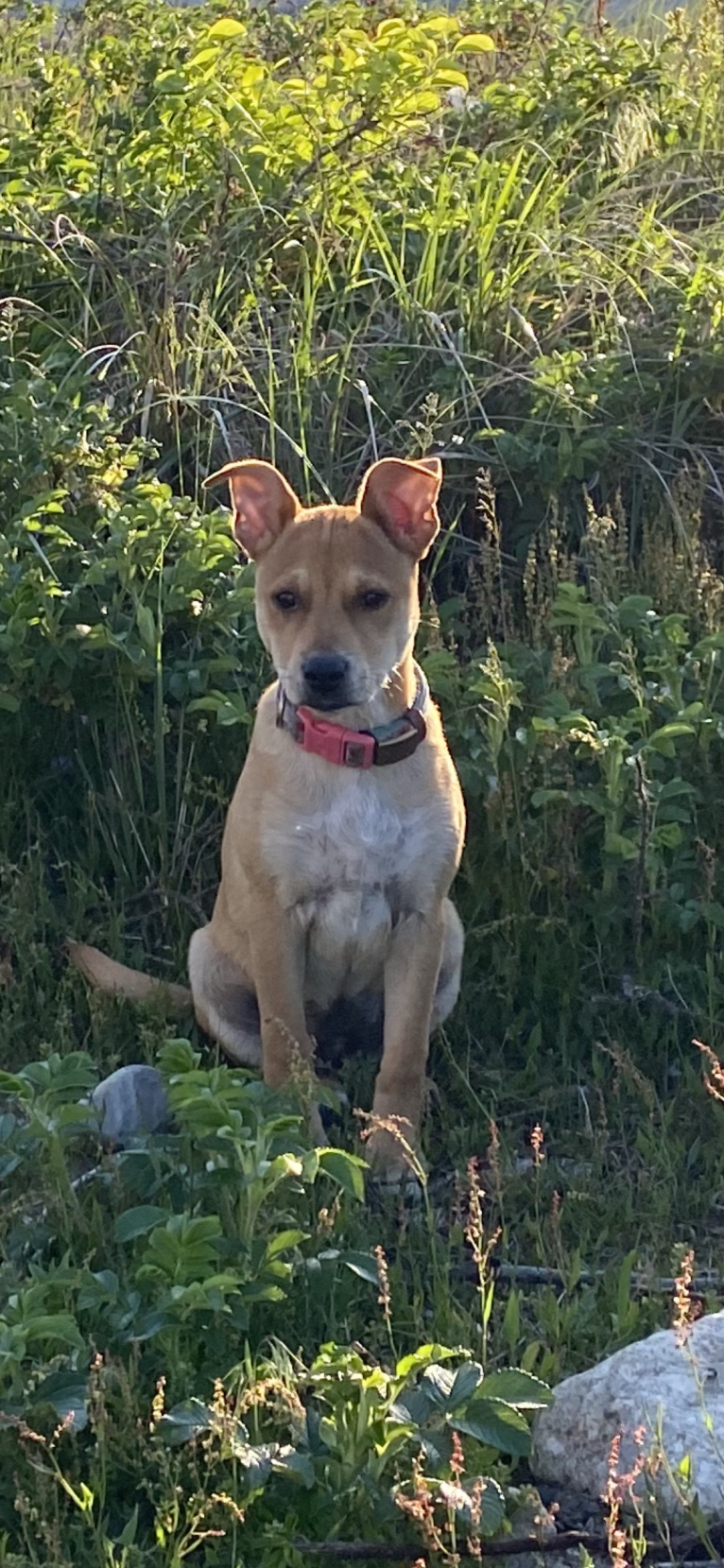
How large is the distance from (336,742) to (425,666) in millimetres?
878

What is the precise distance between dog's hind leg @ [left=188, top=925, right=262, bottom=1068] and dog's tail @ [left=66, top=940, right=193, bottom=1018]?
0.24 feet

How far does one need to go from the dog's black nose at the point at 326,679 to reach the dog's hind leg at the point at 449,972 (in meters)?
0.68

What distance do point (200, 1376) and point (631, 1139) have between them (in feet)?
4.58

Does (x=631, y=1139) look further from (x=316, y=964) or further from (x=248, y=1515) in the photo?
(x=248, y=1515)

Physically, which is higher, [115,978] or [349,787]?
[349,787]

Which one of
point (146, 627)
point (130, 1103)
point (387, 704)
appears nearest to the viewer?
point (130, 1103)

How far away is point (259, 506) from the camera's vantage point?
13.4 feet

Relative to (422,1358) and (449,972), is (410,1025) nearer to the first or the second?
(449,972)

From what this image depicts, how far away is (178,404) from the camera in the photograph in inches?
217

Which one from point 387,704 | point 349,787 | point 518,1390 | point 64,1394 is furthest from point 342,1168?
point 387,704


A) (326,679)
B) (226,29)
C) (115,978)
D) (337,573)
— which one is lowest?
(115,978)

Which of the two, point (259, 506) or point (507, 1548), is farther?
point (259, 506)

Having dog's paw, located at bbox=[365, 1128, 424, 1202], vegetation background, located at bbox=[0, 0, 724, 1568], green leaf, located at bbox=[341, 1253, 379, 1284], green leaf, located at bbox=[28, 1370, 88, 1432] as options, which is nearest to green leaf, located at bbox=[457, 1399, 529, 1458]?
vegetation background, located at bbox=[0, 0, 724, 1568]

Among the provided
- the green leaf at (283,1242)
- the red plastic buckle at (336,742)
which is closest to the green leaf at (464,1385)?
the green leaf at (283,1242)
